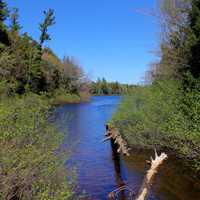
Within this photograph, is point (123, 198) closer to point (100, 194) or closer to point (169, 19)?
point (100, 194)

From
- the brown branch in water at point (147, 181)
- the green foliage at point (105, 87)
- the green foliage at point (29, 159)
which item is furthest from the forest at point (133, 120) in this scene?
the green foliage at point (105, 87)

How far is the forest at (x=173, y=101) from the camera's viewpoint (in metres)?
13.0

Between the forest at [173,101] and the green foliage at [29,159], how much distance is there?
5.19 meters

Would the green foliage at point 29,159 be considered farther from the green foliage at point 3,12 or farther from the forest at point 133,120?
the green foliage at point 3,12

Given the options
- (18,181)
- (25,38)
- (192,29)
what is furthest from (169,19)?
(25,38)

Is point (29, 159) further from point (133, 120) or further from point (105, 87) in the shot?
point (105, 87)

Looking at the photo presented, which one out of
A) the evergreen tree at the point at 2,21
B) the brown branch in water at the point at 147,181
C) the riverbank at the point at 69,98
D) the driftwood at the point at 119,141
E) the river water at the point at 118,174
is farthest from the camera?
the riverbank at the point at 69,98

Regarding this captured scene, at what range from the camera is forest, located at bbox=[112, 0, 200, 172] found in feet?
42.8

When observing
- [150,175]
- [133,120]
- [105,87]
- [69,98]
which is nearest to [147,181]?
[150,175]

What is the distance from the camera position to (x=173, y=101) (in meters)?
15.6

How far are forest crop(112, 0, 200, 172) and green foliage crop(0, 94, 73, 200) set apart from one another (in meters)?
5.19

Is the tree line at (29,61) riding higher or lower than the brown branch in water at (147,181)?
higher

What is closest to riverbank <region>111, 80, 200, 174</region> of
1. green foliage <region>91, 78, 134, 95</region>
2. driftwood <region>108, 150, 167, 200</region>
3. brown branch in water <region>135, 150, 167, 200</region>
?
driftwood <region>108, 150, 167, 200</region>

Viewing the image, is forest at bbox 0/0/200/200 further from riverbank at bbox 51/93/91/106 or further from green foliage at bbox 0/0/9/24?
riverbank at bbox 51/93/91/106
